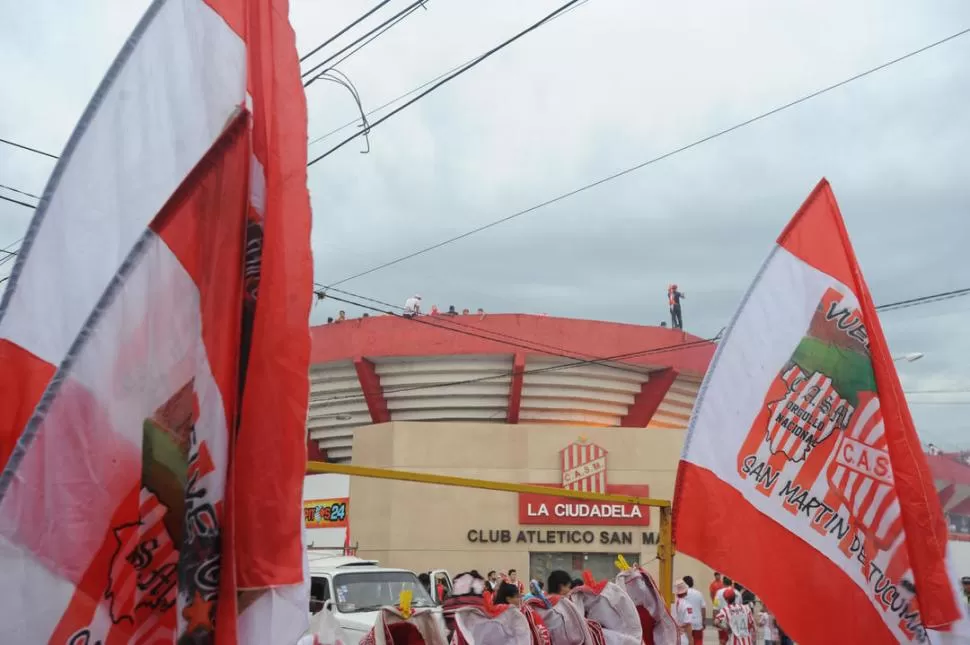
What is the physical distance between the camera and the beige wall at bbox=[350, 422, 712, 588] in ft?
80.6

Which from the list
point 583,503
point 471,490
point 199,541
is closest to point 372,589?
point 199,541

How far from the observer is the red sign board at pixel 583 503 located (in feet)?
81.7

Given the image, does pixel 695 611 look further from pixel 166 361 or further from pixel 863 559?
pixel 166 361

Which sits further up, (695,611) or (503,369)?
(503,369)

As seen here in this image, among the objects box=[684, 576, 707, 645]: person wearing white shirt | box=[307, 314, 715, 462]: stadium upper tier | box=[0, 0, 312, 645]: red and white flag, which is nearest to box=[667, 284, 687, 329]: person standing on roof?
box=[307, 314, 715, 462]: stadium upper tier

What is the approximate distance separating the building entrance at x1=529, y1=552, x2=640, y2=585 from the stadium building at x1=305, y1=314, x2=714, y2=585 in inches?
1.4

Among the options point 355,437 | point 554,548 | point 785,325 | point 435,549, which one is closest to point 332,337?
point 355,437

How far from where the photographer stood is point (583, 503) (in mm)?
24906

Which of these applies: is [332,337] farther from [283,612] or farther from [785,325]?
[283,612]

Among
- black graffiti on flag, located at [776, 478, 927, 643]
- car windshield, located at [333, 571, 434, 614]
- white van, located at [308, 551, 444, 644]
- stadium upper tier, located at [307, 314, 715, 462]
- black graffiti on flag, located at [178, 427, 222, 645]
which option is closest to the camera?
black graffiti on flag, located at [178, 427, 222, 645]

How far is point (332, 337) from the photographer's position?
87.8 feet

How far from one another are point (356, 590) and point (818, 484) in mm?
8387

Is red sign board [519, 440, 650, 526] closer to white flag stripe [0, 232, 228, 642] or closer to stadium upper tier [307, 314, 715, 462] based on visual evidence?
stadium upper tier [307, 314, 715, 462]

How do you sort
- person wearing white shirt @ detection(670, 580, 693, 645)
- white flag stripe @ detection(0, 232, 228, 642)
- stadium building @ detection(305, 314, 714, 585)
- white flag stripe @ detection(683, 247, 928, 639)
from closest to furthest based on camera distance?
1. white flag stripe @ detection(0, 232, 228, 642)
2. white flag stripe @ detection(683, 247, 928, 639)
3. person wearing white shirt @ detection(670, 580, 693, 645)
4. stadium building @ detection(305, 314, 714, 585)
